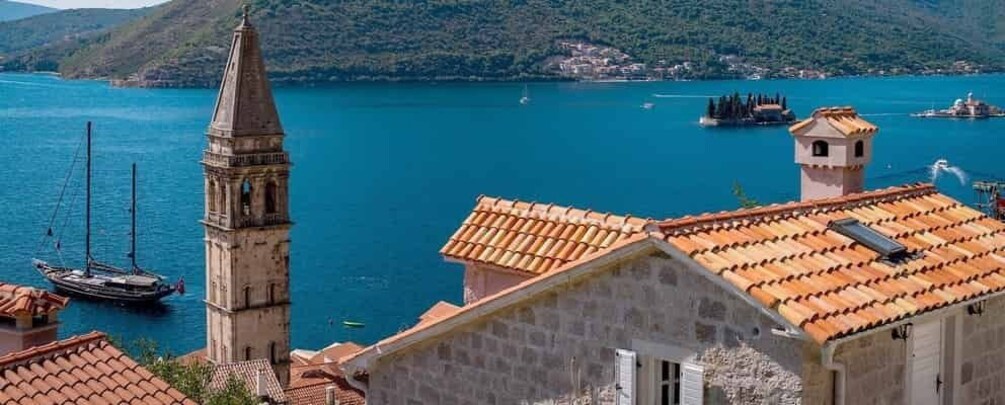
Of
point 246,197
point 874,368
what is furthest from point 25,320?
point 246,197

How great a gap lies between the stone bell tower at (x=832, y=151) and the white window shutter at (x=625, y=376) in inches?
113

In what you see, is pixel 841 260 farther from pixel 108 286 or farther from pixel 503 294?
pixel 108 286

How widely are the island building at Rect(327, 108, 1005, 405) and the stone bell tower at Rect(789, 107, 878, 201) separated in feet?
2.26

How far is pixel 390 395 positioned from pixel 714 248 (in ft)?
7.10

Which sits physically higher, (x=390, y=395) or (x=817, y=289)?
(x=817, y=289)

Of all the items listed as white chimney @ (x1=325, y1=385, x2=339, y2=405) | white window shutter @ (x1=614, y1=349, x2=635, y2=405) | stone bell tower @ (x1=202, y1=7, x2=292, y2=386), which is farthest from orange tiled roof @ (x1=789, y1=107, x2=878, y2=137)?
stone bell tower @ (x1=202, y1=7, x2=292, y2=386)

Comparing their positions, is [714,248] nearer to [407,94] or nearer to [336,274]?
[336,274]

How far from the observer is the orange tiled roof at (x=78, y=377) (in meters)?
7.88

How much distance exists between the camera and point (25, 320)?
9.23m

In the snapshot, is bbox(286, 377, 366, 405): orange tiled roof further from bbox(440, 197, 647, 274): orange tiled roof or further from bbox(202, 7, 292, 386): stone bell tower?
bbox(440, 197, 647, 274): orange tiled roof

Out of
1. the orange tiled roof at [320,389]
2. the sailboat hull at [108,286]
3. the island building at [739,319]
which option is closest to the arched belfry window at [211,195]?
the orange tiled roof at [320,389]

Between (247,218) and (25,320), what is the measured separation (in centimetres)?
2898

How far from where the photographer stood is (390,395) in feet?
23.9

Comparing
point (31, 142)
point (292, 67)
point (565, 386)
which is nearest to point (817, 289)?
point (565, 386)
